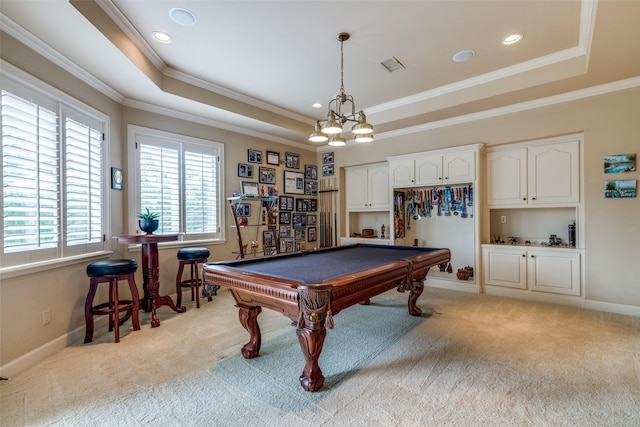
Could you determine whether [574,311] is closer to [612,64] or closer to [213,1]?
[612,64]

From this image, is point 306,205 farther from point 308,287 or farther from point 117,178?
point 308,287

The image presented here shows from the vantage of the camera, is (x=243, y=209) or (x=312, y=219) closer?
(x=243, y=209)

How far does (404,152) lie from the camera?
520 cm

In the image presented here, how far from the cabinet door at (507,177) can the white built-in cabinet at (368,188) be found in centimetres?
168

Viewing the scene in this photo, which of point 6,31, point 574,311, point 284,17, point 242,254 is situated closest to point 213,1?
point 284,17

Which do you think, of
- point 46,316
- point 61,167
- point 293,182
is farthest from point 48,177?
point 293,182

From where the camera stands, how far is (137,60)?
9.74ft

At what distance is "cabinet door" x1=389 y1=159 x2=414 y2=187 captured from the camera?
199 inches

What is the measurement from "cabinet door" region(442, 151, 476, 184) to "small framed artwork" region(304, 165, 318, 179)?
2.75m

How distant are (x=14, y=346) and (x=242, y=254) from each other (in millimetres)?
2557

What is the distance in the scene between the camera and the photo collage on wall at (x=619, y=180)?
3.40 meters

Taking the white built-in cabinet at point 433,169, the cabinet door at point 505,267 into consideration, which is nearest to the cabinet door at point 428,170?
the white built-in cabinet at point 433,169

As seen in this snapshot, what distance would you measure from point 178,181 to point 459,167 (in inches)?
171

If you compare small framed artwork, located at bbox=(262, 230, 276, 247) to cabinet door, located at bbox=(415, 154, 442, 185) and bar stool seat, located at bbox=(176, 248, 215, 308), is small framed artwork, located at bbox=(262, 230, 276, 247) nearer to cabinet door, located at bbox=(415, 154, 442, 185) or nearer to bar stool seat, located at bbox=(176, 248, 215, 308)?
bar stool seat, located at bbox=(176, 248, 215, 308)
